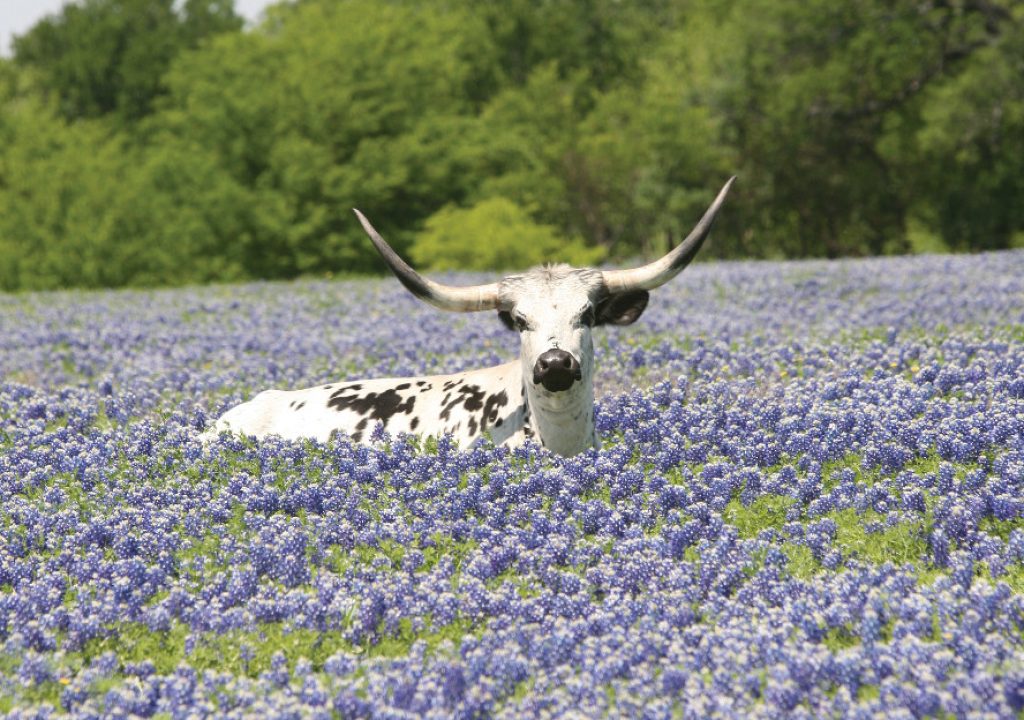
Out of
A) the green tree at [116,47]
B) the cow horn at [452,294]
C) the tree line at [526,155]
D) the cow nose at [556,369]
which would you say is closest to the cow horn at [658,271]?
the cow horn at [452,294]

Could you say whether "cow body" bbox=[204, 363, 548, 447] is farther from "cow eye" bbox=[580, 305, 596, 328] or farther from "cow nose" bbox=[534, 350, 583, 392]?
"cow nose" bbox=[534, 350, 583, 392]

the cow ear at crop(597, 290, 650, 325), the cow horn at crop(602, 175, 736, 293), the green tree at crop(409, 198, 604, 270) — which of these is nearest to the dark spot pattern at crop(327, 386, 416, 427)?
the cow ear at crop(597, 290, 650, 325)

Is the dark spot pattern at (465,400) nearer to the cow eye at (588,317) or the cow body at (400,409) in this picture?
the cow body at (400,409)

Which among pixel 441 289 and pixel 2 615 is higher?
pixel 441 289

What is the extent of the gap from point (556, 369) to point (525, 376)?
80 centimetres

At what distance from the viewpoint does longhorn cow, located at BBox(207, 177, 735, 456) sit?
720cm

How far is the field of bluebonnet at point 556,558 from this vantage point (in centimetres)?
421

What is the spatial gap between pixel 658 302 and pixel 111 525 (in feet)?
43.6

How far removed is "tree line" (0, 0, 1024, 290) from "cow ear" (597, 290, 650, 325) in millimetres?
30337

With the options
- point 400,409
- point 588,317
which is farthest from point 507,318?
point 400,409

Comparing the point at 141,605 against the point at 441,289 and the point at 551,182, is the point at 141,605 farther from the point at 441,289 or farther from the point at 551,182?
the point at 551,182

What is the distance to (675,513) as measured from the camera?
6.00 m

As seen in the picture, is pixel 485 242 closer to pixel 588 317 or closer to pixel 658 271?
pixel 658 271

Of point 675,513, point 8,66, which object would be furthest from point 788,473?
point 8,66
